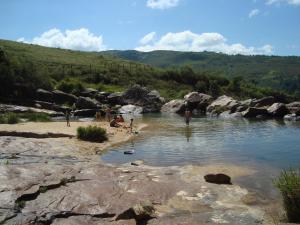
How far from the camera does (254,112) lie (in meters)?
69.8

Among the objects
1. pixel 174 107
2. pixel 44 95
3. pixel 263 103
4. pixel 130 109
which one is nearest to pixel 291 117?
pixel 263 103

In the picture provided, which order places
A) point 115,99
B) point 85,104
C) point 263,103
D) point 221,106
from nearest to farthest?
1. point 263,103
2. point 221,106
3. point 85,104
4. point 115,99

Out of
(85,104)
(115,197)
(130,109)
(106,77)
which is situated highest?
(106,77)

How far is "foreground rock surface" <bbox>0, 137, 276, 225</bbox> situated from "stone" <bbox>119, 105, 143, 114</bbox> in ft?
195

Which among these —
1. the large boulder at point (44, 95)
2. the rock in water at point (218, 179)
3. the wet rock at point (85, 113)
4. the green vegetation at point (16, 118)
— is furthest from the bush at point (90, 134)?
the large boulder at point (44, 95)

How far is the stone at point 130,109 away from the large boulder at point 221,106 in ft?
44.8

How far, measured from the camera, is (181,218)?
14797 mm

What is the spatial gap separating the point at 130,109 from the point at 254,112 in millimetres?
25718

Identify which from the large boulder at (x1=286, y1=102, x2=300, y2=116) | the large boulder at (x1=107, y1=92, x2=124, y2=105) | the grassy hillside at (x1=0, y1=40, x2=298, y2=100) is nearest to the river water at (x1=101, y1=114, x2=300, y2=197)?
the large boulder at (x1=286, y1=102, x2=300, y2=116)

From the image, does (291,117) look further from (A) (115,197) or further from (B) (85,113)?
(A) (115,197)

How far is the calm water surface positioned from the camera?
28766mm

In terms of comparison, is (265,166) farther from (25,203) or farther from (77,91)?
(77,91)

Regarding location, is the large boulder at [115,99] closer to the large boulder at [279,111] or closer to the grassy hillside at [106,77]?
the grassy hillside at [106,77]

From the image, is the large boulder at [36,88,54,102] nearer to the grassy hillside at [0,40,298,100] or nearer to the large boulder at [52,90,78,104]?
the large boulder at [52,90,78,104]
